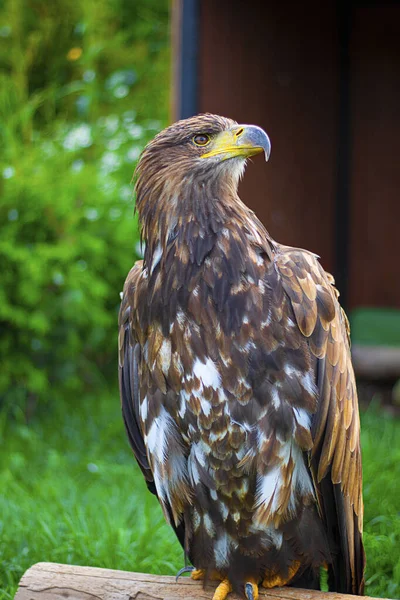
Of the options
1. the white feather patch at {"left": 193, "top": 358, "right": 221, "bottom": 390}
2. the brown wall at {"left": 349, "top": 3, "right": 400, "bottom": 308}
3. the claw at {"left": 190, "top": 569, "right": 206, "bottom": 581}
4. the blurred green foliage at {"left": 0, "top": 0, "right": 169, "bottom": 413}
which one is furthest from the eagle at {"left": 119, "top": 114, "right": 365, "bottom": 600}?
the brown wall at {"left": 349, "top": 3, "right": 400, "bottom": 308}

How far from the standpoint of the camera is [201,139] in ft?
8.66

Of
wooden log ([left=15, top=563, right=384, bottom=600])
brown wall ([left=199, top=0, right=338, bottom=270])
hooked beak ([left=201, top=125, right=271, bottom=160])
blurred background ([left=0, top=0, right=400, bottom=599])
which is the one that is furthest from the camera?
brown wall ([left=199, top=0, right=338, bottom=270])

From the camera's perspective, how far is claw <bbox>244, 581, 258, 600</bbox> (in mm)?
2760

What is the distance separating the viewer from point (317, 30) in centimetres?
612

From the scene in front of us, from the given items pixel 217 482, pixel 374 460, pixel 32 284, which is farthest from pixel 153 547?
pixel 32 284

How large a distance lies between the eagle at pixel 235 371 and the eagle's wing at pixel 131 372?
4 cm

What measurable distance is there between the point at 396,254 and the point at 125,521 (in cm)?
434

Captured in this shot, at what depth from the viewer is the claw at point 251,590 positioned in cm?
276

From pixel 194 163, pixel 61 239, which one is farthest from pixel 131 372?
pixel 61 239

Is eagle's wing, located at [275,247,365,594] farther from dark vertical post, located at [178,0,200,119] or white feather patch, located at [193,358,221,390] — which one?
dark vertical post, located at [178,0,200,119]

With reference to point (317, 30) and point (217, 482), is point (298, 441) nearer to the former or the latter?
point (217, 482)

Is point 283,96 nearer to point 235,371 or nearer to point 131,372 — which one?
point 131,372

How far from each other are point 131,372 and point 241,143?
33.4 inches

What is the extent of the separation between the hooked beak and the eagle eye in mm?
29
